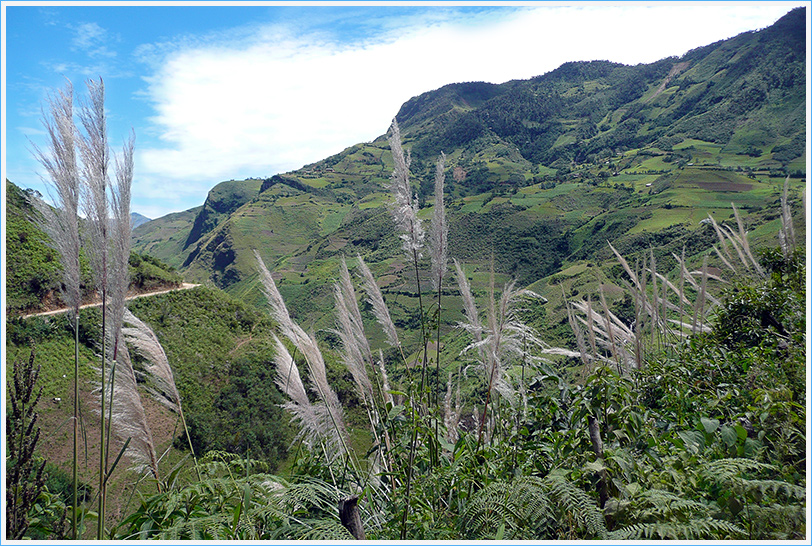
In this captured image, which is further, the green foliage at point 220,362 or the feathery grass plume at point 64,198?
the green foliage at point 220,362

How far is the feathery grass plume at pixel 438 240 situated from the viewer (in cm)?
195

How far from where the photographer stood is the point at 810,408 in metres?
1.49

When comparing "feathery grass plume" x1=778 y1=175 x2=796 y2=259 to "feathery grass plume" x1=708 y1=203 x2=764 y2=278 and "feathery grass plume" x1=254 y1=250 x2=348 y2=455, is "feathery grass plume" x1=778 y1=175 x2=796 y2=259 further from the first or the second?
"feathery grass plume" x1=254 y1=250 x2=348 y2=455

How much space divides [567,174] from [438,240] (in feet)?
Result: 368

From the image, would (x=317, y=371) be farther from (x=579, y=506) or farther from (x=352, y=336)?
(x=579, y=506)

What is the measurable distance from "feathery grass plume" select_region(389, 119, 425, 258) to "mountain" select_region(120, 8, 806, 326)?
22926 millimetres

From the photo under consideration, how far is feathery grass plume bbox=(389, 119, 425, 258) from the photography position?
1995 millimetres

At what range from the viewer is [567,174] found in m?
105

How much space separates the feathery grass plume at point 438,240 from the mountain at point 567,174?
22967 millimetres

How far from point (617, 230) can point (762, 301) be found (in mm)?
63968

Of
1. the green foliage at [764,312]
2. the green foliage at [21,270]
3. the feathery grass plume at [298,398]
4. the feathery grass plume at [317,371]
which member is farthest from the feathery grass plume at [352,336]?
the green foliage at [21,270]

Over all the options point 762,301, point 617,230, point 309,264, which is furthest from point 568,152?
point 762,301

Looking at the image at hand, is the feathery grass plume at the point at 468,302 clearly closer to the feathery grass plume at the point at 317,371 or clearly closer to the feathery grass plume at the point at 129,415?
the feathery grass plume at the point at 317,371

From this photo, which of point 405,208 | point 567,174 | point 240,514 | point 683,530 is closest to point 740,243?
point 405,208
